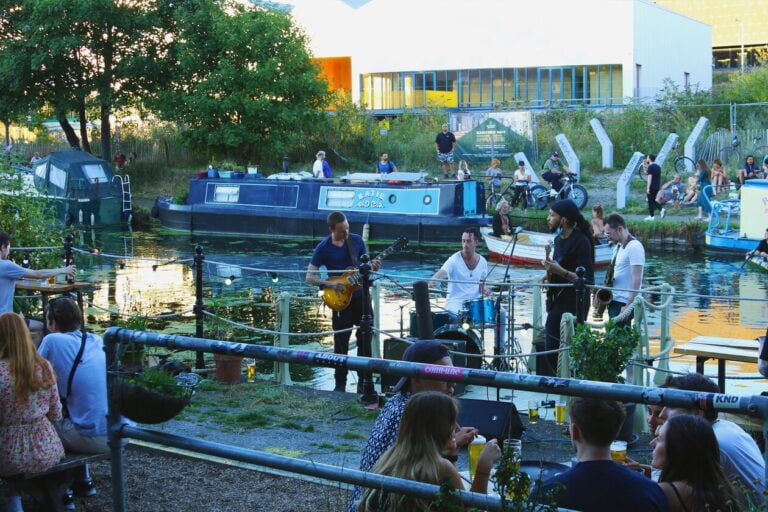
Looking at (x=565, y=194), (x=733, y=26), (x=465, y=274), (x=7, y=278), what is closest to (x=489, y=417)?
(x=465, y=274)

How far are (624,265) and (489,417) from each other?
4.11 meters

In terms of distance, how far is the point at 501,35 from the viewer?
52344 millimetres

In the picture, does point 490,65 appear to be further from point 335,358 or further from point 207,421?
point 335,358

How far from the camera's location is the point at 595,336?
741 cm

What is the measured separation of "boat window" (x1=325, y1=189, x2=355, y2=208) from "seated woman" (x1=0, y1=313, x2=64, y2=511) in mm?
25014

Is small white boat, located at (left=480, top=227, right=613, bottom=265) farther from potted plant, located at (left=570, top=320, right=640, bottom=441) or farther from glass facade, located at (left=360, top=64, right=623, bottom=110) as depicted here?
glass facade, located at (left=360, top=64, right=623, bottom=110)

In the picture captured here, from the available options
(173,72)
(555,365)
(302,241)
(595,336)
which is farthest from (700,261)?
(173,72)

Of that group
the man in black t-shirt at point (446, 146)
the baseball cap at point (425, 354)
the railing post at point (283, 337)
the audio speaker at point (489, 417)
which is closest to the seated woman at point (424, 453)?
the baseball cap at point (425, 354)

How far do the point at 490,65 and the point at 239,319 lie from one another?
3805 cm

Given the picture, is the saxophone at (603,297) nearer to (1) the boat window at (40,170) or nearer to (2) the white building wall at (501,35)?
(1) the boat window at (40,170)

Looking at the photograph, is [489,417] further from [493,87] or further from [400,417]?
[493,87]

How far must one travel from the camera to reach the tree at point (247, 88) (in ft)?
133

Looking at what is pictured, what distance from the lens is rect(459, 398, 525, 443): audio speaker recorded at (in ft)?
20.7

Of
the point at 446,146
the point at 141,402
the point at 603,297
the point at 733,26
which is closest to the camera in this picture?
the point at 141,402
